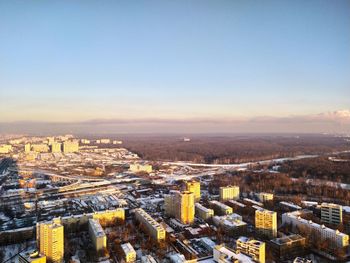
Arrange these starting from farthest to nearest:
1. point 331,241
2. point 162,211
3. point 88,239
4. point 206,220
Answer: point 162,211, point 206,220, point 88,239, point 331,241

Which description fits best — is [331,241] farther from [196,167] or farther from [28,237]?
[196,167]

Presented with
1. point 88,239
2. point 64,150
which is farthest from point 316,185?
point 64,150

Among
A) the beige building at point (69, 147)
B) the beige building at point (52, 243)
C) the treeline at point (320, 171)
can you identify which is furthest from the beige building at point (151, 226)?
the beige building at point (69, 147)

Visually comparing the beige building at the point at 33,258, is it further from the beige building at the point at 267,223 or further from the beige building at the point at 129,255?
the beige building at the point at 267,223

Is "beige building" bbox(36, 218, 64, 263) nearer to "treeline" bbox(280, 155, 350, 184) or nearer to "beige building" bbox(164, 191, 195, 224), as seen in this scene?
"beige building" bbox(164, 191, 195, 224)

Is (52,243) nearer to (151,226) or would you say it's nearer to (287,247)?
(151,226)

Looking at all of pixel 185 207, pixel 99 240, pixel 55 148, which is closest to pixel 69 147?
pixel 55 148
